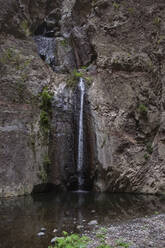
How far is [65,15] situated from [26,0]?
302 inches

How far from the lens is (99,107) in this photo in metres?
14.6

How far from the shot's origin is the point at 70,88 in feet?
50.3

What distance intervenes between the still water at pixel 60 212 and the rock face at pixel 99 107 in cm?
133

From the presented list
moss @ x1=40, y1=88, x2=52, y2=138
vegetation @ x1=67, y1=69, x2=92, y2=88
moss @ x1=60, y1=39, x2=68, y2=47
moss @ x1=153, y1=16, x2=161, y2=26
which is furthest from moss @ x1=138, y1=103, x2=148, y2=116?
moss @ x1=60, y1=39, x2=68, y2=47

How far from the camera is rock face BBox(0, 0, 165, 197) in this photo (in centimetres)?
1281

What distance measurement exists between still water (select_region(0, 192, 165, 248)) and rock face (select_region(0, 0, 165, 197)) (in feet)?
4.37

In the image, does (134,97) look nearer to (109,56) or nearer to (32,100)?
(109,56)

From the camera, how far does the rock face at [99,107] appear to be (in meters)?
12.8

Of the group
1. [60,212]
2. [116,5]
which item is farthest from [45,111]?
[116,5]

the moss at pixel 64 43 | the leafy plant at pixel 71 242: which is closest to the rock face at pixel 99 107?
the moss at pixel 64 43

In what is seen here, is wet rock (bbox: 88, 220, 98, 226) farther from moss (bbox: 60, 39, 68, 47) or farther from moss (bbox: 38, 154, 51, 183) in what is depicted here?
moss (bbox: 60, 39, 68, 47)

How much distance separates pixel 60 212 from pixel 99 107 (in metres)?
7.40

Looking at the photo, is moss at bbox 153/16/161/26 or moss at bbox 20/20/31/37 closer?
moss at bbox 20/20/31/37

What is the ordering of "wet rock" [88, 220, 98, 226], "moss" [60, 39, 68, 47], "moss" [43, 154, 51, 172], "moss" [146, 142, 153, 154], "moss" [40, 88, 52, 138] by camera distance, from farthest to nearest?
"moss" [60, 39, 68, 47]
"moss" [146, 142, 153, 154]
"moss" [40, 88, 52, 138]
"moss" [43, 154, 51, 172]
"wet rock" [88, 220, 98, 226]
